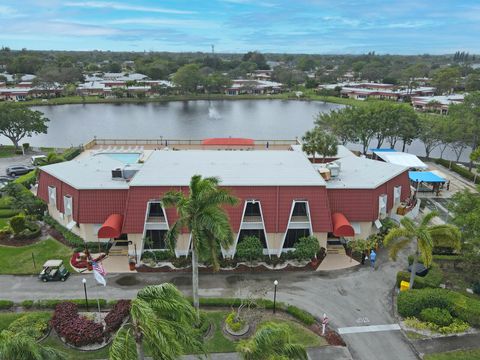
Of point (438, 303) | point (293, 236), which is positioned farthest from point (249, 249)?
point (438, 303)

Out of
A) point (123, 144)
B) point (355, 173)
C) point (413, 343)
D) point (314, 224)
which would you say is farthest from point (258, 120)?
point (413, 343)

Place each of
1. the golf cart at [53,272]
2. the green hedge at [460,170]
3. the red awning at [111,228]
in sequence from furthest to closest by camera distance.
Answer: the green hedge at [460,170] < the red awning at [111,228] < the golf cart at [53,272]

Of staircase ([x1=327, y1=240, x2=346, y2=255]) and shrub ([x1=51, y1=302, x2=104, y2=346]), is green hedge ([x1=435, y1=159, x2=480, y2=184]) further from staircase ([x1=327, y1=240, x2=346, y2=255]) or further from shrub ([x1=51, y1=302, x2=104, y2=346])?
shrub ([x1=51, y1=302, x2=104, y2=346])

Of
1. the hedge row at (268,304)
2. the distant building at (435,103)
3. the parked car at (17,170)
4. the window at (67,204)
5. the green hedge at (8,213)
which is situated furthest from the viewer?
the distant building at (435,103)

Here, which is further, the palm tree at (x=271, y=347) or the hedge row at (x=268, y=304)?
the hedge row at (x=268, y=304)

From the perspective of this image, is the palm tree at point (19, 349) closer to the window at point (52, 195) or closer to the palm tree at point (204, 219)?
the palm tree at point (204, 219)

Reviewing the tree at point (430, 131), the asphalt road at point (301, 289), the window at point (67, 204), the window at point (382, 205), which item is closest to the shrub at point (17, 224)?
the window at point (67, 204)

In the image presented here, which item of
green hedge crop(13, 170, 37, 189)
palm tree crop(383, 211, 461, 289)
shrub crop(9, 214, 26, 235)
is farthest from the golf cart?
palm tree crop(383, 211, 461, 289)

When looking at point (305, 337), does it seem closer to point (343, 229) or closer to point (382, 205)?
point (343, 229)
